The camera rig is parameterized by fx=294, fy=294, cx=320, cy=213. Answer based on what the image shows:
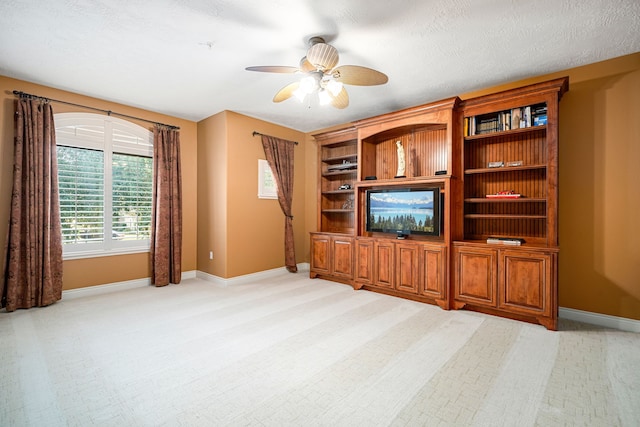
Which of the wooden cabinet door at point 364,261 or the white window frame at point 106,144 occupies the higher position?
the white window frame at point 106,144

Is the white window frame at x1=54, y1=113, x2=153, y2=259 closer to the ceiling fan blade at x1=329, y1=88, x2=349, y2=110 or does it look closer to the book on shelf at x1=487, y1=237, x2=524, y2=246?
the ceiling fan blade at x1=329, y1=88, x2=349, y2=110

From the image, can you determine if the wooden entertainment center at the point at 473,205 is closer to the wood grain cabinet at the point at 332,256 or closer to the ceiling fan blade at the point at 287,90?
the wood grain cabinet at the point at 332,256

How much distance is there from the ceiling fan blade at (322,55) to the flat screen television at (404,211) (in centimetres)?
221

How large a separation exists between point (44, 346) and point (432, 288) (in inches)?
160

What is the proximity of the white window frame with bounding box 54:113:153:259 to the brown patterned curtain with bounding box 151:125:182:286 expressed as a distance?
0.63 feet

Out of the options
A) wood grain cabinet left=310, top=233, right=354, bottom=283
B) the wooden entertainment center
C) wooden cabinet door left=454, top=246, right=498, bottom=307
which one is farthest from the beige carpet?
wood grain cabinet left=310, top=233, right=354, bottom=283

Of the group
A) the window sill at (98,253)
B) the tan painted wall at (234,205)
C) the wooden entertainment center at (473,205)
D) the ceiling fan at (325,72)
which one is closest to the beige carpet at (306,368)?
the wooden entertainment center at (473,205)

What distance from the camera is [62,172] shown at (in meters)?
3.93

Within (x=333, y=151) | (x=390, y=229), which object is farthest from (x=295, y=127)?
(x=390, y=229)

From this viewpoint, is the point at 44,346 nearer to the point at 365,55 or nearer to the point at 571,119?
the point at 365,55

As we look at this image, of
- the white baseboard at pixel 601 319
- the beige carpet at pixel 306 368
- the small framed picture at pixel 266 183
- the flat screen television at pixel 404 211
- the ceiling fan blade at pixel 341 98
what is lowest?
the beige carpet at pixel 306 368

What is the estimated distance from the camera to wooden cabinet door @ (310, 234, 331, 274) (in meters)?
5.03

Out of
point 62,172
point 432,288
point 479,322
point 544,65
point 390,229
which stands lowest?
point 479,322

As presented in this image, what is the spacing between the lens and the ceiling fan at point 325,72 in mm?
2512
